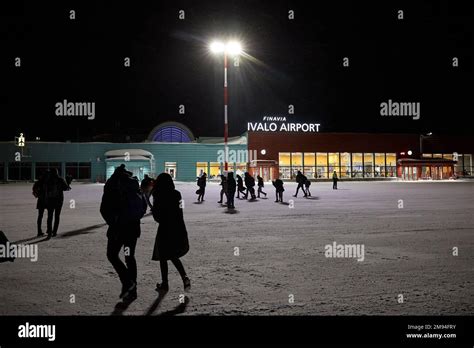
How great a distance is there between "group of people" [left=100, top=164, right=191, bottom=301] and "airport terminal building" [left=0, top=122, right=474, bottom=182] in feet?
157

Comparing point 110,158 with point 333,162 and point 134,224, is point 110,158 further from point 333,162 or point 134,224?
point 134,224

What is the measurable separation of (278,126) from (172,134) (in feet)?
49.7

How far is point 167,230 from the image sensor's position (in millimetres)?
5566

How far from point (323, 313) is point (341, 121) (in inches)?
2708

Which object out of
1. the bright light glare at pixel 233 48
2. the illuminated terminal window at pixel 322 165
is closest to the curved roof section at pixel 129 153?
the illuminated terminal window at pixel 322 165

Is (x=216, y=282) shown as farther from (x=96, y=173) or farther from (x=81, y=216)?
(x=96, y=173)

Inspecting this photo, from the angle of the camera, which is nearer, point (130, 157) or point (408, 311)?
point (408, 311)

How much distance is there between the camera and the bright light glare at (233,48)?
20.9 meters

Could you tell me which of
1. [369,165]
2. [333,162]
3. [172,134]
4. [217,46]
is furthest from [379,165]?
[217,46]

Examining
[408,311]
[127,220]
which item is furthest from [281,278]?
[127,220]

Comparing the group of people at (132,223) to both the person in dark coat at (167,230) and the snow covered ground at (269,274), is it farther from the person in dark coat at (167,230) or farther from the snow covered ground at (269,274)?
the snow covered ground at (269,274)

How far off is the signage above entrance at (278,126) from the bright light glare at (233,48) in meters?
35.5

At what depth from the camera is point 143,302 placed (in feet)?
16.5
